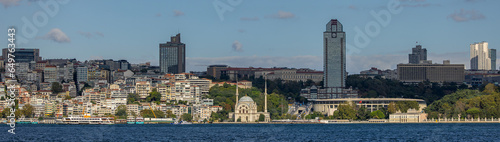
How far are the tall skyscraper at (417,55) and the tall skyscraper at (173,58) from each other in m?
45.3

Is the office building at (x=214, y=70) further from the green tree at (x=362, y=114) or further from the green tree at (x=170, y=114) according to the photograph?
the green tree at (x=362, y=114)

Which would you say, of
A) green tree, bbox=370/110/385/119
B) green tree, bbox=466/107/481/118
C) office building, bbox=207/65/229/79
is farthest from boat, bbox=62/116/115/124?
office building, bbox=207/65/229/79

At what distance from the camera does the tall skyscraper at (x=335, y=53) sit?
13550 centimetres

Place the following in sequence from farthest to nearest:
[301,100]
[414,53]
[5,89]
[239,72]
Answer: [414,53] < [239,72] < [301,100] < [5,89]

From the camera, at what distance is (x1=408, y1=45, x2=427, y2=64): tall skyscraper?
181500 millimetres

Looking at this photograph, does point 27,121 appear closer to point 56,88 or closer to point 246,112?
point 56,88

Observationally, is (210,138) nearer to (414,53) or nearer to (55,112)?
(55,112)

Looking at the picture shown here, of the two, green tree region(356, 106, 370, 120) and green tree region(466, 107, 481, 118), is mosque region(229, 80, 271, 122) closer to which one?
green tree region(356, 106, 370, 120)

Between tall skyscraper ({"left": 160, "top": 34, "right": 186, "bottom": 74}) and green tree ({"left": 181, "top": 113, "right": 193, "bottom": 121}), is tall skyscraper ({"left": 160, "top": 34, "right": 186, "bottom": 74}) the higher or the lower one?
the higher one

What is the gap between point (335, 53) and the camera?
136375 millimetres

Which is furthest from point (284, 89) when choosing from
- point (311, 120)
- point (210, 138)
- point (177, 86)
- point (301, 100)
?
point (210, 138)

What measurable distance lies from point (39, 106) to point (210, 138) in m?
54.4

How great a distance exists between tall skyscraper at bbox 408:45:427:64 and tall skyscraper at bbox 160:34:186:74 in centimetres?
4531

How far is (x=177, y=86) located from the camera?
120 metres
